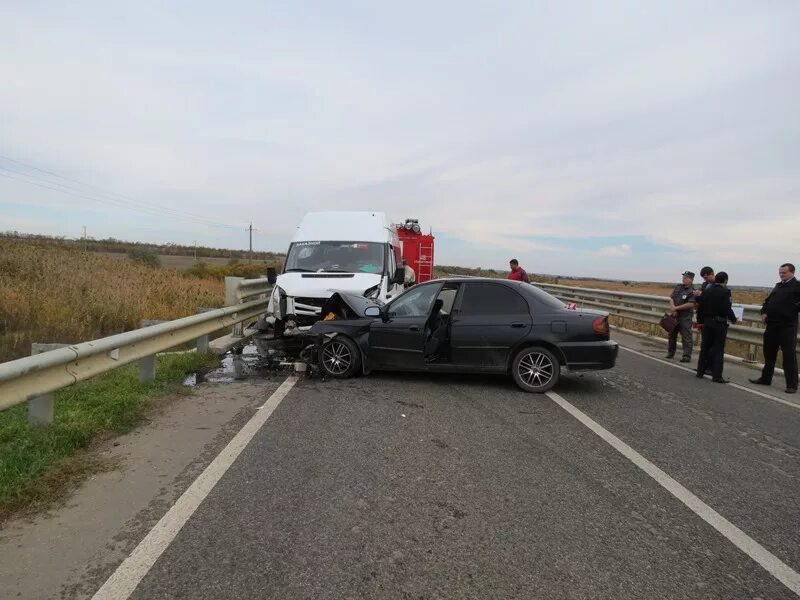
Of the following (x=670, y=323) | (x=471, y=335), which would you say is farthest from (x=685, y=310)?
(x=471, y=335)

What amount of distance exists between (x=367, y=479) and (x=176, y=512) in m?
1.36

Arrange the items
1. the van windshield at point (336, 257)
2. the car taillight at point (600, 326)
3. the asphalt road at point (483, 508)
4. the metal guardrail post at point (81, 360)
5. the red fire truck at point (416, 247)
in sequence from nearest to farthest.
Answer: the asphalt road at point (483, 508) < the metal guardrail post at point (81, 360) < the car taillight at point (600, 326) < the van windshield at point (336, 257) < the red fire truck at point (416, 247)

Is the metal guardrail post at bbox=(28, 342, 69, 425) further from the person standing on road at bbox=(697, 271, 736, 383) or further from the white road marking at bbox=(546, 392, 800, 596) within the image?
the person standing on road at bbox=(697, 271, 736, 383)

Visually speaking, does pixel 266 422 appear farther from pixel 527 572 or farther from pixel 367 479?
pixel 527 572

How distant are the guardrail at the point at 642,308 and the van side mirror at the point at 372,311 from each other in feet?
24.3

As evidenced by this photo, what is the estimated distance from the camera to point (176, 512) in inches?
143

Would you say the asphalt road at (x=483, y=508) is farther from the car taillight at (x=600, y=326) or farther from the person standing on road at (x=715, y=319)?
the person standing on road at (x=715, y=319)

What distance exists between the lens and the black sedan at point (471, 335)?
7266mm

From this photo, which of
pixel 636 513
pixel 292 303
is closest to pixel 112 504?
pixel 636 513

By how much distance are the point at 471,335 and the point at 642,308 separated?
34.4 feet

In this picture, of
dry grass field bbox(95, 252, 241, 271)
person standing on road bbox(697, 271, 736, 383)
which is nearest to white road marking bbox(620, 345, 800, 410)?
person standing on road bbox(697, 271, 736, 383)

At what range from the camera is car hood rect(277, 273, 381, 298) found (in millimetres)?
9383

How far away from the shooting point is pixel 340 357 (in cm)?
798

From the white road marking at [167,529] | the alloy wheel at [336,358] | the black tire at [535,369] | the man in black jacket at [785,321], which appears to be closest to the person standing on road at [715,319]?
the man in black jacket at [785,321]
